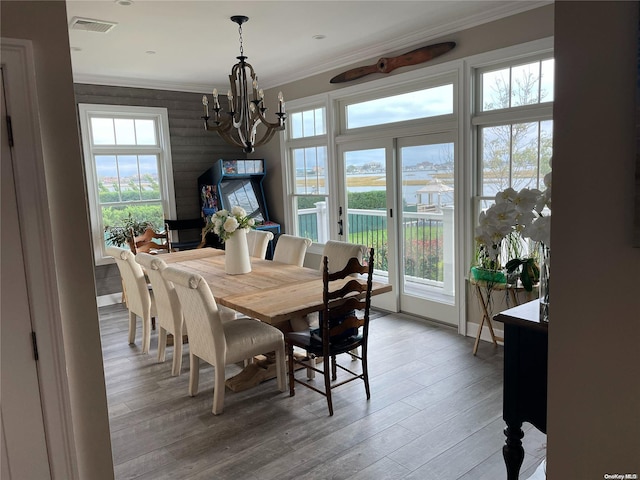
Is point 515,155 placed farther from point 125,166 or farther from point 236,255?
point 125,166

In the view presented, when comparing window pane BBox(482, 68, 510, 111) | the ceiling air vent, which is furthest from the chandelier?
window pane BBox(482, 68, 510, 111)

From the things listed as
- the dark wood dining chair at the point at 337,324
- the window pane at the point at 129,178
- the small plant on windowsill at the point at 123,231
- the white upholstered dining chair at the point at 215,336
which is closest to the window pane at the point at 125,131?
the window pane at the point at 129,178

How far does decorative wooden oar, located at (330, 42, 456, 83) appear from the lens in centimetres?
413

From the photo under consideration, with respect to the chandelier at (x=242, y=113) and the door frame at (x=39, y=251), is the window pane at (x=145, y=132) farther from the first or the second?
the door frame at (x=39, y=251)

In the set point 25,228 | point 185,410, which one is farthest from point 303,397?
point 25,228

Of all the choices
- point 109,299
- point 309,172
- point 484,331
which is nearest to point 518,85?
point 484,331

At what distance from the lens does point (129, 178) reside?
597 cm

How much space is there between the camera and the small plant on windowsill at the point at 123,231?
5840mm

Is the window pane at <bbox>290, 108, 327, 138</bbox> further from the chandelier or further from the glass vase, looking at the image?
the glass vase

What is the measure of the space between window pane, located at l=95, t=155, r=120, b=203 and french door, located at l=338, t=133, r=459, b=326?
9.26ft

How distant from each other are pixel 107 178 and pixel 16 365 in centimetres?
462

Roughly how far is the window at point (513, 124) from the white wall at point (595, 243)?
9.12 ft

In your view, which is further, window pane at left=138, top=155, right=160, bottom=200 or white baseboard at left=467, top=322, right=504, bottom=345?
window pane at left=138, top=155, right=160, bottom=200

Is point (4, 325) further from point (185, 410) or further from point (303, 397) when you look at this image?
point (303, 397)
